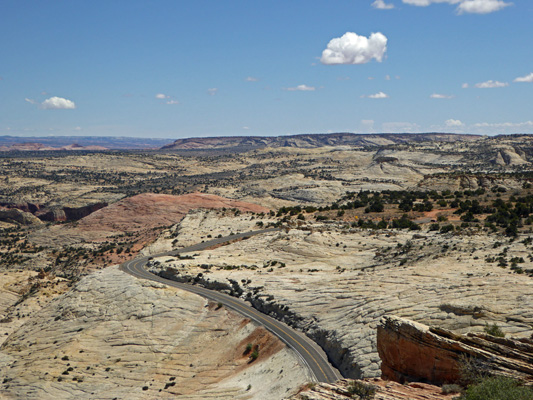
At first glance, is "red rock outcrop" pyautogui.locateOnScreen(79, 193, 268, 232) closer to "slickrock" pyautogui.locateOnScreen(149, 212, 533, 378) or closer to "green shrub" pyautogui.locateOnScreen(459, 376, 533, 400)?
"slickrock" pyautogui.locateOnScreen(149, 212, 533, 378)

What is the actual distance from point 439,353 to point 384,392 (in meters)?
3.39

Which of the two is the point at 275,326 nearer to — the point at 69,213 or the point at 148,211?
the point at 148,211

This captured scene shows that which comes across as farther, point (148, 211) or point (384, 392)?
point (148, 211)

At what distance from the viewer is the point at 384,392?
69.7 ft

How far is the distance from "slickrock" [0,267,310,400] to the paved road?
865 millimetres

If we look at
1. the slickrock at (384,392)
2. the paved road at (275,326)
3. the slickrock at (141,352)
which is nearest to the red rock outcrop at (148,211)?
the paved road at (275,326)

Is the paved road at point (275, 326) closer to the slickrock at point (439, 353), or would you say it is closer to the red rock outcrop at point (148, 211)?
the slickrock at point (439, 353)

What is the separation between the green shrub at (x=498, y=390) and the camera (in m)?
18.2

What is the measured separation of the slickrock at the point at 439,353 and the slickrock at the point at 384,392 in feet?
4.57

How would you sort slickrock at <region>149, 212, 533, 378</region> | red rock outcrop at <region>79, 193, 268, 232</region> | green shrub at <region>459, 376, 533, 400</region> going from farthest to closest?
red rock outcrop at <region>79, 193, 268, 232</region>
slickrock at <region>149, 212, 533, 378</region>
green shrub at <region>459, 376, 533, 400</region>

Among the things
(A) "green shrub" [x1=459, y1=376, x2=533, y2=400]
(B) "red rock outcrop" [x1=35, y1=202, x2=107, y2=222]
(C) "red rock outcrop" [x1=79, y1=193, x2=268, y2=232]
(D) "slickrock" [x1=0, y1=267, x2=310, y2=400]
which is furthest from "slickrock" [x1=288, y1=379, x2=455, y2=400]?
(B) "red rock outcrop" [x1=35, y1=202, x2=107, y2=222]

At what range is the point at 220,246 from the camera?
6900 centimetres

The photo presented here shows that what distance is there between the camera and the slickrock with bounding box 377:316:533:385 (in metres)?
20.7

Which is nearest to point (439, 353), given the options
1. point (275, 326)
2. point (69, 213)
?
point (275, 326)
